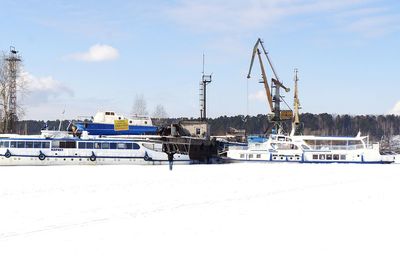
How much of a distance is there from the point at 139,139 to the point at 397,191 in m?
41.4

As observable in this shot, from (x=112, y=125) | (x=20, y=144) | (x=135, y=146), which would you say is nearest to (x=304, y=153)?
(x=135, y=146)

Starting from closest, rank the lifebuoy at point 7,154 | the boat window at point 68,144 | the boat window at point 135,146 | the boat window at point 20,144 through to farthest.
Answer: the lifebuoy at point 7,154, the boat window at point 20,144, the boat window at point 68,144, the boat window at point 135,146

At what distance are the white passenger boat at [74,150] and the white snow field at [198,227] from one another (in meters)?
35.0

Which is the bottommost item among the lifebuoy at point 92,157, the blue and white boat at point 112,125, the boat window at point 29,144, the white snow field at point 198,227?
the lifebuoy at point 92,157

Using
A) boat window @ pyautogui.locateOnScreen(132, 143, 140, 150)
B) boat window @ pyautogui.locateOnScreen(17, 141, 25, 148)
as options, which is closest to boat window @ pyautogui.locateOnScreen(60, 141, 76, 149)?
boat window @ pyautogui.locateOnScreen(17, 141, 25, 148)

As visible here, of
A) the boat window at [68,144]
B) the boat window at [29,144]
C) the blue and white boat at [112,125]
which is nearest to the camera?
the boat window at [29,144]

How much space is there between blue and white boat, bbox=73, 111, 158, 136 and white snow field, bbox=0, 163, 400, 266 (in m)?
45.2

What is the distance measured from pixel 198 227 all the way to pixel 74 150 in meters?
48.4

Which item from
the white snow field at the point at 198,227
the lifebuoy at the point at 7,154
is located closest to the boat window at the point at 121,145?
the lifebuoy at the point at 7,154

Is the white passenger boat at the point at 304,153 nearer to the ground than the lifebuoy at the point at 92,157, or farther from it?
farther from it

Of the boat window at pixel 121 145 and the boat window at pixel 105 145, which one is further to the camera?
the boat window at pixel 121 145

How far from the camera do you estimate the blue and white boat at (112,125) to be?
7099cm

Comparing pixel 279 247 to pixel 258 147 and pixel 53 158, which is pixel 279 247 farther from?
pixel 258 147

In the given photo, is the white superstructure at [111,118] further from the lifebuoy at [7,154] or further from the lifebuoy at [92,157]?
the lifebuoy at [7,154]
